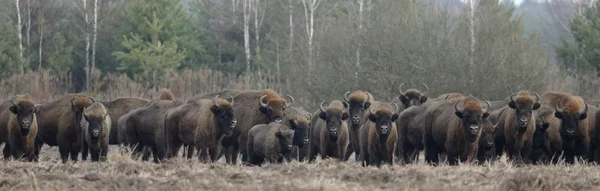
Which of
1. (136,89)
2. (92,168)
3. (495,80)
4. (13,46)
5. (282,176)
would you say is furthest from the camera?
(13,46)

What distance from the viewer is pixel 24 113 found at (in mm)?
21250

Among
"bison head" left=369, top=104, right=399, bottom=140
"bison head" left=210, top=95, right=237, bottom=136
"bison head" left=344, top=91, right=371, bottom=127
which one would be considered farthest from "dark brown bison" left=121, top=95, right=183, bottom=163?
"bison head" left=369, top=104, right=399, bottom=140

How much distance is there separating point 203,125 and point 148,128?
193 cm

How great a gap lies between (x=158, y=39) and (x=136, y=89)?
6.10m

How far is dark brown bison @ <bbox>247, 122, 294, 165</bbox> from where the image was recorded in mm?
20531

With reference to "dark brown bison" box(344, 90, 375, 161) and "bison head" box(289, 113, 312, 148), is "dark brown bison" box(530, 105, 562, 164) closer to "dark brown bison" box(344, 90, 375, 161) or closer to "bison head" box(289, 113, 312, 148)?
"dark brown bison" box(344, 90, 375, 161)

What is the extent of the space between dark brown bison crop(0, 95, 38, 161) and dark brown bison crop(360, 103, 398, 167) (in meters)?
6.28

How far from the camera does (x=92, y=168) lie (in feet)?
50.6

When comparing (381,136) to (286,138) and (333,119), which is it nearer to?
(333,119)

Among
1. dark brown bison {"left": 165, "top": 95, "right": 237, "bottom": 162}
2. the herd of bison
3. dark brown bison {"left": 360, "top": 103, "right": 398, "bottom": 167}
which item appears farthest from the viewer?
dark brown bison {"left": 165, "top": 95, "right": 237, "bottom": 162}

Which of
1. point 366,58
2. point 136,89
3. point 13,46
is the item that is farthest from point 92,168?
point 13,46

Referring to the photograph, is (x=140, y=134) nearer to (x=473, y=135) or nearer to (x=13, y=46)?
(x=473, y=135)

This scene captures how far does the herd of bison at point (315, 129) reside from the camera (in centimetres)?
2036

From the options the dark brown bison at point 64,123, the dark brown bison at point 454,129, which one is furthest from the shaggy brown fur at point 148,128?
the dark brown bison at point 454,129
